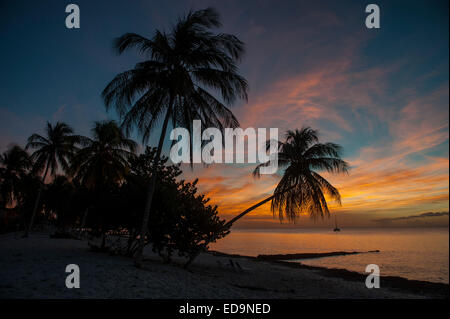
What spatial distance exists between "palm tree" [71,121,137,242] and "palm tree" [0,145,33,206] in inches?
506

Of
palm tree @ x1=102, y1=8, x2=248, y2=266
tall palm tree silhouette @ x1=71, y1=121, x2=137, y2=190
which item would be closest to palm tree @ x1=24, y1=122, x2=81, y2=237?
tall palm tree silhouette @ x1=71, y1=121, x2=137, y2=190

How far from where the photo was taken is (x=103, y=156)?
923 inches

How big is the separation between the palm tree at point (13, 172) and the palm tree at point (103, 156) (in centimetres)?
1286

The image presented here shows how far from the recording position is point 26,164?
1218 inches

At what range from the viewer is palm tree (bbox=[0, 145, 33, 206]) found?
2984 cm

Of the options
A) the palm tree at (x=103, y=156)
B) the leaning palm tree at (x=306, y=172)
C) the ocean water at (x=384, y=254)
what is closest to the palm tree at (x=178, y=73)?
the leaning palm tree at (x=306, y=172)

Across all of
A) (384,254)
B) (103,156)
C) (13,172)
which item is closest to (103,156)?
(103,156)

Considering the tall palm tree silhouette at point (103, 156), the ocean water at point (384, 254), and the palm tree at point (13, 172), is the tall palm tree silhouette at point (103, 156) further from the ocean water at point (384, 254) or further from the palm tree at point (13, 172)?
the ocean water at point (384, 254)

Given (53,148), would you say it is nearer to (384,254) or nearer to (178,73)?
(178,73)

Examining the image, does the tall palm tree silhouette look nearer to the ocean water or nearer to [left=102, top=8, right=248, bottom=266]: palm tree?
[left=102, top=8, right=248, bottom=266]: palm tree

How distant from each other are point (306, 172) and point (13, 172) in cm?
3550

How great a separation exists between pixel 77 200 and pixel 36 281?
1147 centimetres
